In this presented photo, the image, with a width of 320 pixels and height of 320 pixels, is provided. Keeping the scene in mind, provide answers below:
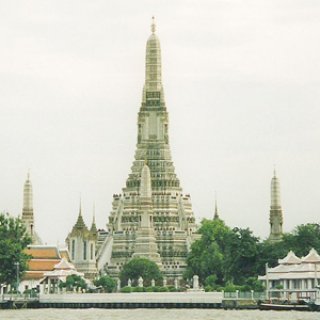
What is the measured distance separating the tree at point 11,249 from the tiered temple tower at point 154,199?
34.9 m

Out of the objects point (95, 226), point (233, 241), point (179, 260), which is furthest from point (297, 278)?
point (95, 226)

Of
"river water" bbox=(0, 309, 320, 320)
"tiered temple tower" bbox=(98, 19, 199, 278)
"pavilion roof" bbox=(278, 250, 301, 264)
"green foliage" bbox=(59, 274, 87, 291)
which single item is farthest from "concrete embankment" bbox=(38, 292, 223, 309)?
"tiered temple tower" bbox=(98, 19, 199, 278)

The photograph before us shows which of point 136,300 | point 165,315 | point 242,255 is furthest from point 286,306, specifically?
point 242,255

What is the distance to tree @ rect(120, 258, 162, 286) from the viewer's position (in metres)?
132

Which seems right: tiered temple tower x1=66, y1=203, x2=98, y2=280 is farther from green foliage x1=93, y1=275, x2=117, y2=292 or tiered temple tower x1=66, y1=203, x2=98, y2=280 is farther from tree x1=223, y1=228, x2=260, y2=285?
tree x1=223, y1=228, x2=260, y2=285

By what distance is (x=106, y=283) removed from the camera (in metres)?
129

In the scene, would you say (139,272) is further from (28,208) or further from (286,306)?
(286,306)

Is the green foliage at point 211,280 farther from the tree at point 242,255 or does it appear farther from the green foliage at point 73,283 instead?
the green foliage at point 73,283

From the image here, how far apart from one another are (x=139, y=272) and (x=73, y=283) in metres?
13.4

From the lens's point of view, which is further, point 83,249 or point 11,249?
point 83,249

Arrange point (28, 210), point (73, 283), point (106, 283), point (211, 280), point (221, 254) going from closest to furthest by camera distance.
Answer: point (211, 280)
point (73, 283)
point (221, 254)
point (106, 283)
point (28, 210)

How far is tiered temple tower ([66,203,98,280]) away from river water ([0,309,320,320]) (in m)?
48.7

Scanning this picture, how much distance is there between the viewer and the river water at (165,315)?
78031 millimetres

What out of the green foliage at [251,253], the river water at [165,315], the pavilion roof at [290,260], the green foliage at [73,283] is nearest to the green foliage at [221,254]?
the green foliage at [251,253]
